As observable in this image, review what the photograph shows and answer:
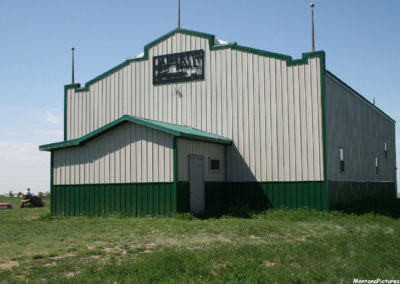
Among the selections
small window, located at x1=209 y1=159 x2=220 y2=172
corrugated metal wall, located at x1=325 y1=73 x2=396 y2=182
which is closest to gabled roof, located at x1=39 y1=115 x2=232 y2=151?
small window, located at x1=209 y1=159 x2=220 y2=172

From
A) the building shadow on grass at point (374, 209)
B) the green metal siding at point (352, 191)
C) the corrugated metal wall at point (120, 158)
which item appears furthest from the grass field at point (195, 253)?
the green metal siding at point (352, 191)

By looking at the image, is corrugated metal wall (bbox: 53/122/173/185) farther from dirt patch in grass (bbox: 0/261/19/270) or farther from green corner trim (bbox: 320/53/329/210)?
dirt patch in grass (bbox: 0/261/19/270)

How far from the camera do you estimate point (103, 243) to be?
1162 cm

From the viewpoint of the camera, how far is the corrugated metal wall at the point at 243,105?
19766mm

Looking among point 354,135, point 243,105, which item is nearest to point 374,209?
point 354,135

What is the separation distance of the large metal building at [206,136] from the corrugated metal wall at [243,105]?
5 cm

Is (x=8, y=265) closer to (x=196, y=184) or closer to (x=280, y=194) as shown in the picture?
(x=196, y=184)

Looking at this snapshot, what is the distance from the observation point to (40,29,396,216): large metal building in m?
18.6

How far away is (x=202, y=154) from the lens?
64.8 feet

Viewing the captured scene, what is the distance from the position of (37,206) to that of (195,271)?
26117 mm

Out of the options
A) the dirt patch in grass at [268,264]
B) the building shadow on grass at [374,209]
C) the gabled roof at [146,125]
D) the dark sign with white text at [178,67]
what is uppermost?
the dark sign with white text at [178,67]

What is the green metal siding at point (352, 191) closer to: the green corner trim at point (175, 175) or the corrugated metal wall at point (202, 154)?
the corrugated metal wall at point (202, 154)

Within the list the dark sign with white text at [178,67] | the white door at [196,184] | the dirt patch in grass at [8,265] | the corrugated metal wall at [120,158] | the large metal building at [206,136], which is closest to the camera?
the dirt patch in grass at [8,265]

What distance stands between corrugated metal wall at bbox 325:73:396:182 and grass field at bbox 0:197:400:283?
18.3 feet
